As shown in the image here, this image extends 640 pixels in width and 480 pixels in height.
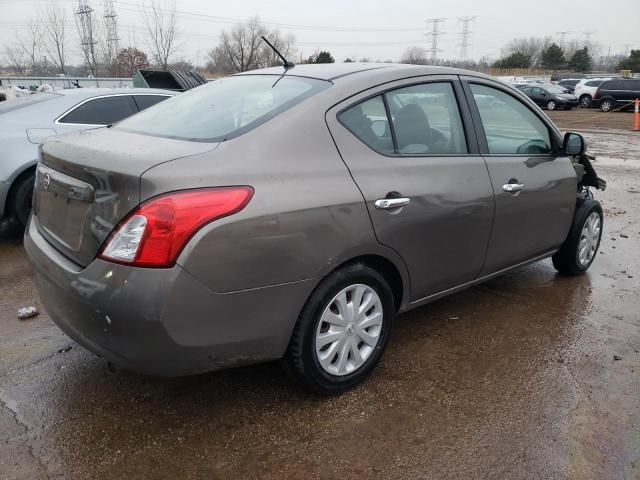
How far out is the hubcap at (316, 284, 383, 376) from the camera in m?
2.62

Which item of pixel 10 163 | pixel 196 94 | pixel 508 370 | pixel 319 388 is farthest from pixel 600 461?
pixel 10 163

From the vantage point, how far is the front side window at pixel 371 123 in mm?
2705

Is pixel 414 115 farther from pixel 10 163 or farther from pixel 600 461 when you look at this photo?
pixel 10 163

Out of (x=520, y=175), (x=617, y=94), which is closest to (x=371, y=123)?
(x=520, y=175)

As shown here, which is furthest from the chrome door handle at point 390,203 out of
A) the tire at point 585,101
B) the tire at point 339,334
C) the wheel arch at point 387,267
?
the tire at point 585,101

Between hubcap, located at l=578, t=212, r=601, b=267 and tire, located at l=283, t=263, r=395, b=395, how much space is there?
2.37m

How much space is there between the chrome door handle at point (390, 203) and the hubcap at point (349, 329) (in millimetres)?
409

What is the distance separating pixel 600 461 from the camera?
2.37 meters

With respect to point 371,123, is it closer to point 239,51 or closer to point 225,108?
point 225,108

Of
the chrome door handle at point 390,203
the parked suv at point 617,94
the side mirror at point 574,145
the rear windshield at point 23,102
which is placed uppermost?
the rear windshield at point 23,102

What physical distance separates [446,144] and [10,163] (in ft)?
13.0

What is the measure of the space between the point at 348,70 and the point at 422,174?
2.38ft

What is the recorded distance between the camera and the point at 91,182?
2.24m

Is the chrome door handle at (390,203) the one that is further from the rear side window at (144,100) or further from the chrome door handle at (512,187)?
the rear side window at (144,100)
